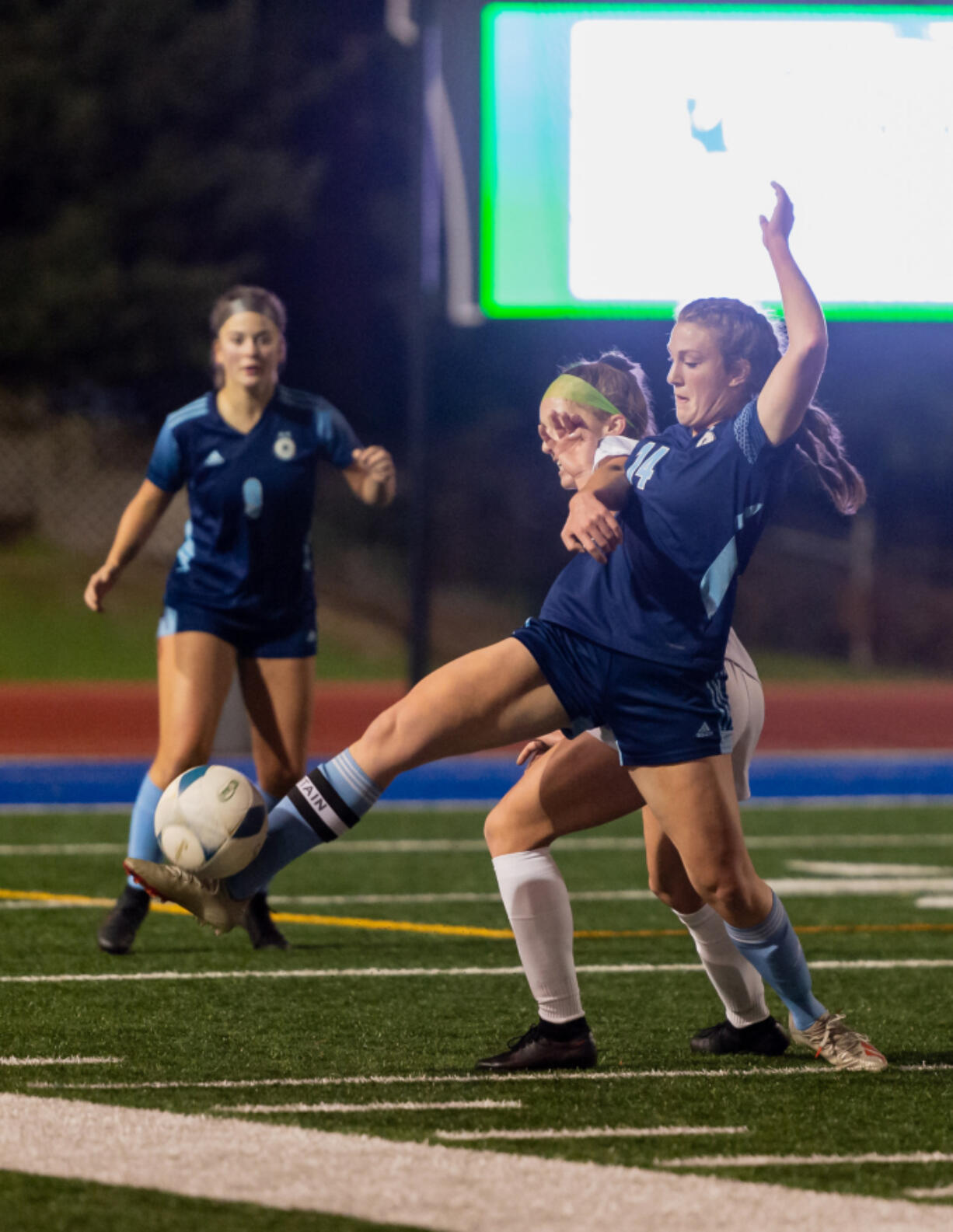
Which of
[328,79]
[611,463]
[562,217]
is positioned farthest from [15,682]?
[611,463]

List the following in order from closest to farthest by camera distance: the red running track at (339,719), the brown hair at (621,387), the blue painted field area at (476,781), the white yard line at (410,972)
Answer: the brown hair at (621,387), the white yard line at (410,972), the blue painted field area at (476,781), the red running track at (339,719)

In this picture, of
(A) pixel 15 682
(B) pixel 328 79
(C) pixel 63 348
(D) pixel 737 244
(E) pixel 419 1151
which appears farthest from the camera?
(B) pixel 328 79

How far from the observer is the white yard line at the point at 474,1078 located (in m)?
4.37

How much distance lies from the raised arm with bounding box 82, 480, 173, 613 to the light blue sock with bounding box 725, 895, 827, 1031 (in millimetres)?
2624

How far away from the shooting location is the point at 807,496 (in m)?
29.5

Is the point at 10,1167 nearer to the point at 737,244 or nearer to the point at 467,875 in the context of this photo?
the point at 467,875

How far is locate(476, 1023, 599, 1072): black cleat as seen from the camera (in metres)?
4.66

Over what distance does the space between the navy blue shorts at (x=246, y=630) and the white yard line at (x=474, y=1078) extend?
224 centimetres

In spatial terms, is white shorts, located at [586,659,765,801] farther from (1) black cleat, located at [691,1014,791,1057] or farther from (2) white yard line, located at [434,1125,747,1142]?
(2) white yard line, located at [434,1125,747,1142]

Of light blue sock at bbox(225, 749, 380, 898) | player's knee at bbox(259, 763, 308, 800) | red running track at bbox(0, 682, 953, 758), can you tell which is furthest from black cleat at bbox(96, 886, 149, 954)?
red running track at bbox(0, 682, 953, 758)

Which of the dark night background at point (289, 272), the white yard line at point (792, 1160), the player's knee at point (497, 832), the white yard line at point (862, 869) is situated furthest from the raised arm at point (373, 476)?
the dark night background at point (289, 272)

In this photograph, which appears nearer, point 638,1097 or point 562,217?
point 638,1097

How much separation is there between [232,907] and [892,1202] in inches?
59.1

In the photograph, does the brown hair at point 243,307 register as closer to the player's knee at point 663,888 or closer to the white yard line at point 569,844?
the player's knee at point 663,888
